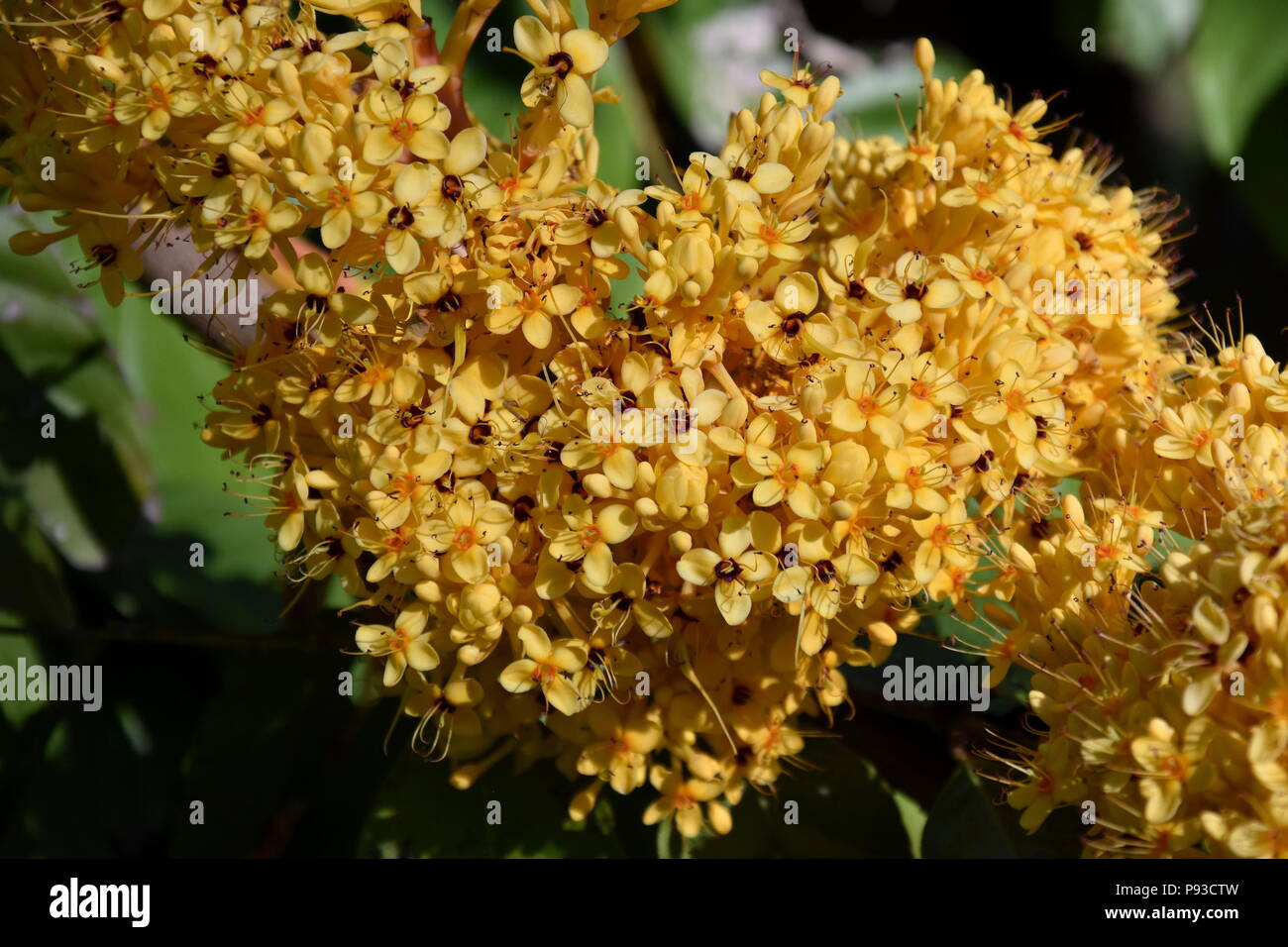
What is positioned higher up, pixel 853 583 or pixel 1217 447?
pixel 1217 447

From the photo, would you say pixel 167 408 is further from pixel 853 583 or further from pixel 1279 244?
pixel 1279 244

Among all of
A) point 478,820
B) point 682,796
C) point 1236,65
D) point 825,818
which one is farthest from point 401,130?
point 1236,65

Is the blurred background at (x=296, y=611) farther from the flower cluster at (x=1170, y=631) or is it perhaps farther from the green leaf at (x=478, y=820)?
the flower cluster at (x=1170, y=631)

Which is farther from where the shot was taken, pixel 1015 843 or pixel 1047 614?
pixel 1015 843

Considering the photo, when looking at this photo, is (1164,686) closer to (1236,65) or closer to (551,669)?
(551,669)

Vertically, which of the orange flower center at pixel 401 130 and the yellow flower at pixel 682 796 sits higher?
the orange flower center at pixel 401 130

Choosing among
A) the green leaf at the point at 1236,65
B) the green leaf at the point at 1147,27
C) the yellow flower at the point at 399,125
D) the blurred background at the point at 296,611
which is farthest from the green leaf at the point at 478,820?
the green leaf at the point at 1147,27
